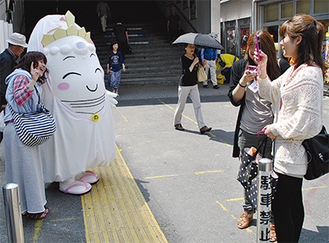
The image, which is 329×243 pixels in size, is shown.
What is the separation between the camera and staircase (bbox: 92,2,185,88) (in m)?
14.0

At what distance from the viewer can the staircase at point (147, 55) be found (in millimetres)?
14031

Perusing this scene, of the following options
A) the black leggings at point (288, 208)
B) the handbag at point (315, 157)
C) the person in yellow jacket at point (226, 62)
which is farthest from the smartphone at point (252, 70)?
the person in yellow jacket at point (226, 62)

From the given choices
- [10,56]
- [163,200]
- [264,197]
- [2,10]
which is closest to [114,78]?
[2,10]

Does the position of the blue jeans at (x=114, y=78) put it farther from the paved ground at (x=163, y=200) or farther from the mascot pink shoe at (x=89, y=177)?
the mascot pink shoe at (x=89, y=177)

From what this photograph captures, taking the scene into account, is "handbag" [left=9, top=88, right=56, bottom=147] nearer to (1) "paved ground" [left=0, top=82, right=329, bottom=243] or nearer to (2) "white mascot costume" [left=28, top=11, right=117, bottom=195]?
(2) "white mascot costume" [left=28, top=11, right=117, bottom=195]

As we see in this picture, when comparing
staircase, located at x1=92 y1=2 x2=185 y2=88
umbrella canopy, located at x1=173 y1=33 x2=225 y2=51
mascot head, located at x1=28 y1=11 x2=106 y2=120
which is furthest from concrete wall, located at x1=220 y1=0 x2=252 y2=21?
mascot head, located at x1=28 y1=11 x2=106 y2=120

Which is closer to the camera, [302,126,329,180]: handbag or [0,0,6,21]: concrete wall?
[302,126,329,180]: handbag

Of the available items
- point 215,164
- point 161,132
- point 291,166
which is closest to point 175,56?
point 161,132

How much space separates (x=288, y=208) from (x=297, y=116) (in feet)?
2.34

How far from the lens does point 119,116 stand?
8.59 metres

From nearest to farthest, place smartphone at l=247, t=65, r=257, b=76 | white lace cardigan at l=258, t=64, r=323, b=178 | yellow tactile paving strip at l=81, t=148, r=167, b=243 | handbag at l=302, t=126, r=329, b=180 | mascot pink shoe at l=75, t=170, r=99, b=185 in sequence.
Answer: white lace cardigan at l=258, t=64, r=323, b=178 → handbag at l=302, t=126, r=329, b=180 → smartphone at l=247, t=65, r=257, b=76 → yellow tactile paving strip at l=81, t=148, r=167, b=243 → mascot pink shoe at l=75, t=170, r=99, b=185

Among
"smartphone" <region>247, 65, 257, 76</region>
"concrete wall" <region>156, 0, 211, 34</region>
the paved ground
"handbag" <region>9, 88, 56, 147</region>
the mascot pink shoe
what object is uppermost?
"concrete wall" <region>156, 0, 211, 34</region>

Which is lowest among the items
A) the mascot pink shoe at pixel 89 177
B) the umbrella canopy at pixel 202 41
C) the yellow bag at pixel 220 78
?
the mascot pink shoe at pixel 89 177

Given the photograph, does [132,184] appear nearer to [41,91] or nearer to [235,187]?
[235,187]
